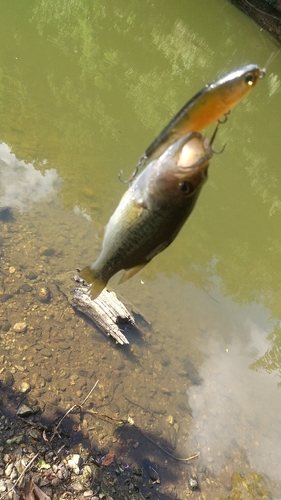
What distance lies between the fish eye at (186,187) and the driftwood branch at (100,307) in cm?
385

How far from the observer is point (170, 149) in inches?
61.6

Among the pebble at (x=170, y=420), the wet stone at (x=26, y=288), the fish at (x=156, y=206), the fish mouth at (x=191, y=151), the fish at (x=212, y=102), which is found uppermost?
the fish at (x=212, y=102)

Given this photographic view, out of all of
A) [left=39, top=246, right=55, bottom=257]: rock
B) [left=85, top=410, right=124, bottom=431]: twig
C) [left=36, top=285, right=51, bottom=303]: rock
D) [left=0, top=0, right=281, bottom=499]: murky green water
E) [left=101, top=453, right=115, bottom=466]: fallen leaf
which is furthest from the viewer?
[left=39, top=246, right=55, bottom=257]: rock

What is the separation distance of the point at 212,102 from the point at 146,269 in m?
5.62

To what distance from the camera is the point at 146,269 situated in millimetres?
7055

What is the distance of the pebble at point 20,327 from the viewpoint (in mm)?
4823

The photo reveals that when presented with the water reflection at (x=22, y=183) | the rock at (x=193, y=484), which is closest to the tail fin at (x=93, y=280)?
the rock at (x=193, y=484)

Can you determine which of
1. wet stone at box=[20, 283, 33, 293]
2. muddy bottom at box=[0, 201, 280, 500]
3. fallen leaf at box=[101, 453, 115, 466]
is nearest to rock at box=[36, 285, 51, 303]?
muddy bottom at box=[0, 201, 280, 500]

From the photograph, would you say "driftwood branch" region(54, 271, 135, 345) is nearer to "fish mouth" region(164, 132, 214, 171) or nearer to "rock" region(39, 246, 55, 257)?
"rock" region(39, 246, 55, 257)

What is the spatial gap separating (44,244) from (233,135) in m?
8.24

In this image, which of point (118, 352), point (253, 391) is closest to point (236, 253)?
point (253, 391)

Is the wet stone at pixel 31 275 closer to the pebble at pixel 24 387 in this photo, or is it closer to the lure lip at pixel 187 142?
the pebble at pixel 24 387

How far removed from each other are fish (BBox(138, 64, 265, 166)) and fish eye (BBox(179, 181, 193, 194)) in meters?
0.19

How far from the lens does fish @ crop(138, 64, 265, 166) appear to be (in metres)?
1.52
